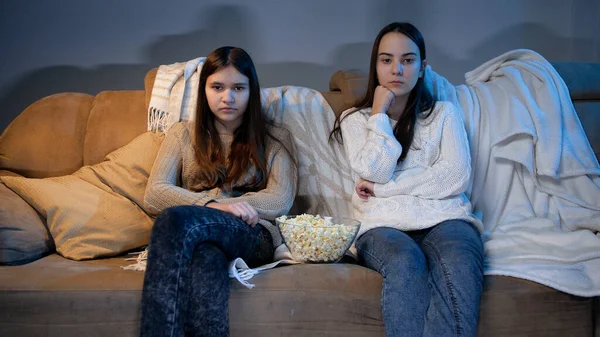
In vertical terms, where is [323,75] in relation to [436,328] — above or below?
above

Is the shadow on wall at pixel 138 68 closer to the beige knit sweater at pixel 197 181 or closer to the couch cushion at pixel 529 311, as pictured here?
the beige knit sweater at pixel 197 181

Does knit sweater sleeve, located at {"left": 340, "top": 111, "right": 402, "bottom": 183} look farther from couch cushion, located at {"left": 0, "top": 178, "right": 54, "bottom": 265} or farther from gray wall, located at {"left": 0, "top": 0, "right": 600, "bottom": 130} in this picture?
couch cushion, located at {"left": 0, "top": 178, "right": 54, "bottom": 265}

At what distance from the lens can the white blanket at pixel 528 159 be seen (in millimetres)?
2070

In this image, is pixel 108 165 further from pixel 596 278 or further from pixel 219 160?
pixel 596 278

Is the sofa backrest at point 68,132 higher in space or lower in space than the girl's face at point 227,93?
lower

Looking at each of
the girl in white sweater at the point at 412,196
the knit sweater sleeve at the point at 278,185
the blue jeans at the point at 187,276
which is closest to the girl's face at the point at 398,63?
the girl in white sweater at the point at 412,196

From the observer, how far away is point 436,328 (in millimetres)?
1555

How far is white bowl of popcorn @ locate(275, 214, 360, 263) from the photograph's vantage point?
175 cm

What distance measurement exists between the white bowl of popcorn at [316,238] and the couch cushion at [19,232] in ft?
2.45

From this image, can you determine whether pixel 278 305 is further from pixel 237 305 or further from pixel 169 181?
pixel 169 181

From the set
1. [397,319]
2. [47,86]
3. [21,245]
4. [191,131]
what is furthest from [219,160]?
[47,86]

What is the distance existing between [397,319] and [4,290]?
100 cm

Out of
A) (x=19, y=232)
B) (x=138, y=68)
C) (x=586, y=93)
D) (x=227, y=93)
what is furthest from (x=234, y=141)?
(x=586, y=93)

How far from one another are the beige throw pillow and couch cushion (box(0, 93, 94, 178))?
110 mm
